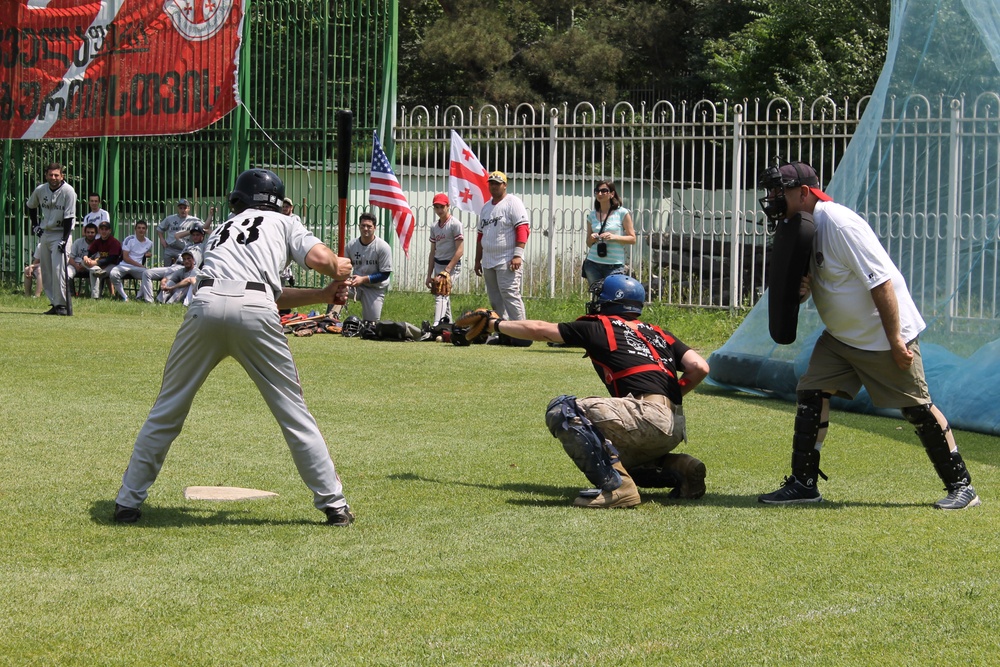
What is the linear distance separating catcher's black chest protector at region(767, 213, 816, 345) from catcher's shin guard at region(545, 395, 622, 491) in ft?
3.97

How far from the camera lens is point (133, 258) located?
22016 millimetres

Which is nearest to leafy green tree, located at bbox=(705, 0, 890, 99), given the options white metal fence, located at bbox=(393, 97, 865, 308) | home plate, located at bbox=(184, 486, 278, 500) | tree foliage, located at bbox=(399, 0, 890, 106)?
tree foliage, located at bbox=(399, 0, 890, 106)

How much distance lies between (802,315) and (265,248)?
235 inches

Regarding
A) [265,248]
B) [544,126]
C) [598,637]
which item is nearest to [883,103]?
[265,248]

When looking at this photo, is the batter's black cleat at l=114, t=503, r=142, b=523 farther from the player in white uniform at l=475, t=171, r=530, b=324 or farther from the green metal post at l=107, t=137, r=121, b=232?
the green metal post at l=107, t=137, r=121, b=232

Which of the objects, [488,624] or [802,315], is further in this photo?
[802,315]

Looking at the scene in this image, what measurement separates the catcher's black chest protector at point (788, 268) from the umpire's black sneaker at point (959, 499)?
3.99 ft

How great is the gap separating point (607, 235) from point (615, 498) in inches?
328

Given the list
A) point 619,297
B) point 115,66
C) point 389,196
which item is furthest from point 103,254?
point 619,297

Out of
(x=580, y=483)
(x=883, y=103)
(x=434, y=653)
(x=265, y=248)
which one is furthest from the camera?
(x=883, y=103)

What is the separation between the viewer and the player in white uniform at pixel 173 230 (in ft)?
71.4

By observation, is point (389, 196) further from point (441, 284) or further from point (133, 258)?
point (133, 258)

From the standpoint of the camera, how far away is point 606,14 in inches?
→ 1756

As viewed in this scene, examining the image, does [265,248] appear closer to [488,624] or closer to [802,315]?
[488,624]
